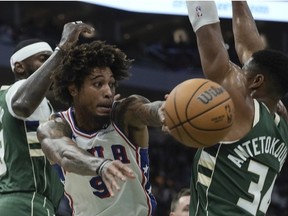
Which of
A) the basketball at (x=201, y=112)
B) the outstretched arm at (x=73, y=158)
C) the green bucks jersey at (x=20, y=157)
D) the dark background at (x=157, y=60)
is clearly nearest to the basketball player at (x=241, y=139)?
the basketball at (x=201, y=112)

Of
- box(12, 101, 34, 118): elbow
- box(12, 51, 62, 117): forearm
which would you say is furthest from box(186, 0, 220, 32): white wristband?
box(12, 101, 34, 118): elbow

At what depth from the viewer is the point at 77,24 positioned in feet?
19.0

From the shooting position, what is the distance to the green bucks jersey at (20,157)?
18.8 ft

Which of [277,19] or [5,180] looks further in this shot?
[277,19]

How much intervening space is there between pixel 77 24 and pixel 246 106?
167 centimetres

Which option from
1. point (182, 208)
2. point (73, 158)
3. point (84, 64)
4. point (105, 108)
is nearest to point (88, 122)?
point (105, 108)

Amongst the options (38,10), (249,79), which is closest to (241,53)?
(249,79)

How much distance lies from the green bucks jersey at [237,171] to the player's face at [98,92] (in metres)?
0.73

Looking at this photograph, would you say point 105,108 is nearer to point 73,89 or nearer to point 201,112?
point 73,89

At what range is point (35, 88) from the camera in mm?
5516

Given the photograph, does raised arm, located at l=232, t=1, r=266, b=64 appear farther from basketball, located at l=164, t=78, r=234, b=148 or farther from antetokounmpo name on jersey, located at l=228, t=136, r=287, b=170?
basketball, located at l=164, t=78, r=234, b=148

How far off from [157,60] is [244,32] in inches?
509

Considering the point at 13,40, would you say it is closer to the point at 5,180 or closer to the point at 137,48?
the point at 137,48

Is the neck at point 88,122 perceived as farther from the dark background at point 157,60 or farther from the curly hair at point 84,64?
the dark background at point 157,60
